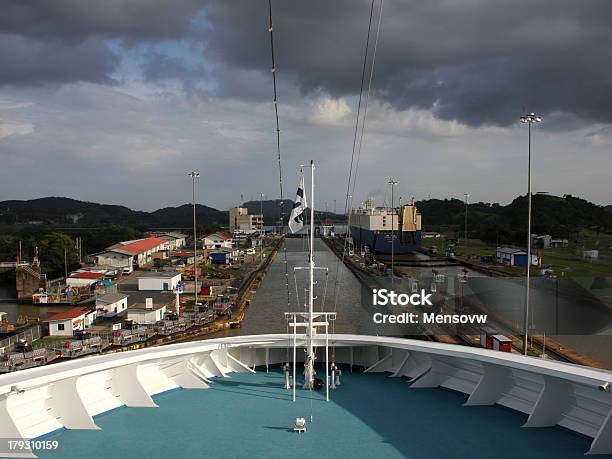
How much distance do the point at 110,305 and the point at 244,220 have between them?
2874 inches

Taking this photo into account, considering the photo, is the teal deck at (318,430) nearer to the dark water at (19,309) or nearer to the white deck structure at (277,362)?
the white deck structure at (277,362)

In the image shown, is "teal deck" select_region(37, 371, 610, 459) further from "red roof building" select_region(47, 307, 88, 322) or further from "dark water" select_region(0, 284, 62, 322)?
"dark water" select_region(0, 284, 62, 322)

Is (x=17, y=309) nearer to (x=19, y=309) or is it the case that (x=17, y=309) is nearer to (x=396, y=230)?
(x=19, y=309)

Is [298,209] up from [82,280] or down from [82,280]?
up

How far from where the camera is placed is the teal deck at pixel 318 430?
10.2 ft

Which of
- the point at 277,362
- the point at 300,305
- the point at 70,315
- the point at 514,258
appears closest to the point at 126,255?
the point at 300,305

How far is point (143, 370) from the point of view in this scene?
421 centimetres

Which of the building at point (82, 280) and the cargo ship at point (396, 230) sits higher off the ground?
the cargo ship at point (396, 230)

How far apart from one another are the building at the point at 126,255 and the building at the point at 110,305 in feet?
43.7

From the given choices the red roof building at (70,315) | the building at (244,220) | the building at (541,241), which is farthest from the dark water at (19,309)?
the building at (244,220)

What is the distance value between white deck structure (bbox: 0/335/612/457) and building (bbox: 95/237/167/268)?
27.7 m

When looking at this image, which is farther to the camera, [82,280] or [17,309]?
[82,280]

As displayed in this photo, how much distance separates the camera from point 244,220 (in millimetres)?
89500

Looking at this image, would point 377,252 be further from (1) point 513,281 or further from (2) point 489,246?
(1) point 513,281
